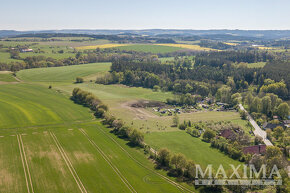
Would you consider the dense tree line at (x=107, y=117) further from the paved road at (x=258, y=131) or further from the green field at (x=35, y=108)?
the paved road at (x=258, y=131)

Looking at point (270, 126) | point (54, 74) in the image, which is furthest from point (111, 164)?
point (54, 74)

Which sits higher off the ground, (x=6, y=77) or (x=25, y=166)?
(x=6, y=77)

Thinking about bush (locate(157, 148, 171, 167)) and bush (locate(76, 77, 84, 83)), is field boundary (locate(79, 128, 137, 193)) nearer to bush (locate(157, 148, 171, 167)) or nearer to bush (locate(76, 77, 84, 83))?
bush (locate(157, 148, 171, 167))

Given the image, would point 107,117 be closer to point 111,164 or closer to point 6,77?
point 111,164

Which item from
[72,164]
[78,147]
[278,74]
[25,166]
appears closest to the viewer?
[25,166]

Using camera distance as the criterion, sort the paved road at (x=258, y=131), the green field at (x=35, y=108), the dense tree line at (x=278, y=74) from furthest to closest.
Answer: the dense tree line at (x=278, y=74) < the green field at (x=35, y=108) < the paved road at (x=258, y=131)

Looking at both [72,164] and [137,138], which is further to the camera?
[137,138]

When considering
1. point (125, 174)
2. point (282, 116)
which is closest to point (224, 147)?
point (125, 174)

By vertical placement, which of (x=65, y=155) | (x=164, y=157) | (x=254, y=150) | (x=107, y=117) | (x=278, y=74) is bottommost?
(x=254, y=150)

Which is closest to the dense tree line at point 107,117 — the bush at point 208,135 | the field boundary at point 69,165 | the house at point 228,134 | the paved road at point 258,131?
the field boundary at point 69,165

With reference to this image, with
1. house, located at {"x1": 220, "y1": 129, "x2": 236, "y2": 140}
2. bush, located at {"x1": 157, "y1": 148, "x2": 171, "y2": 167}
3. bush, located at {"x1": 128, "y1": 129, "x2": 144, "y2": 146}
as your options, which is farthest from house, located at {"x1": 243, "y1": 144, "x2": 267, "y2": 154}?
bush, located at {"x1": 128, "y1": 129, "x2": 144, "y2": 146}
